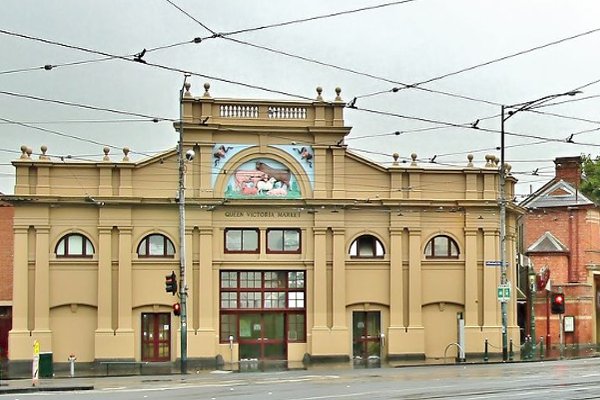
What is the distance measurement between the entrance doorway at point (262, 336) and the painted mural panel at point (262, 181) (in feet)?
17.0

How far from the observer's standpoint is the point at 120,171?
44281mm

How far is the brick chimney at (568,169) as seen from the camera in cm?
6166

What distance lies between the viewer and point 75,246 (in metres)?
44.0

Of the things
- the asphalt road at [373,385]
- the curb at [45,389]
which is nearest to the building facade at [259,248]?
the asphalt road at [373,385]

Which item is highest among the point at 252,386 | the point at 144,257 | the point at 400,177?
the point at 400,177

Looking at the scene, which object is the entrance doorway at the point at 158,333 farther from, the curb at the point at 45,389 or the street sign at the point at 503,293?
the street sign at the point at 503,293

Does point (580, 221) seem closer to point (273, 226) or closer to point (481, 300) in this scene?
point (481, 300)

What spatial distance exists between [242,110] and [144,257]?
7.55 m

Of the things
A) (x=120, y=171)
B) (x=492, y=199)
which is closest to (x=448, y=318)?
(x=492, y=199)

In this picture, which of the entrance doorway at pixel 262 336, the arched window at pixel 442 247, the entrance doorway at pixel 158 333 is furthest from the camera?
the arched window at pixel 442 247

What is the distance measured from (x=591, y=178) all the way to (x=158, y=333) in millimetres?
48064

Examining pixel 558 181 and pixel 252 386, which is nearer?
pixel 252 386

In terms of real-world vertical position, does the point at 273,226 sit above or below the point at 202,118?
below

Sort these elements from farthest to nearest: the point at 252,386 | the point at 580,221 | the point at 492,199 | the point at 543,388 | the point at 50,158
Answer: the point at 580,221, the point at 492,199, the point at 50,158, the point at 252,386, the point at 543,388
